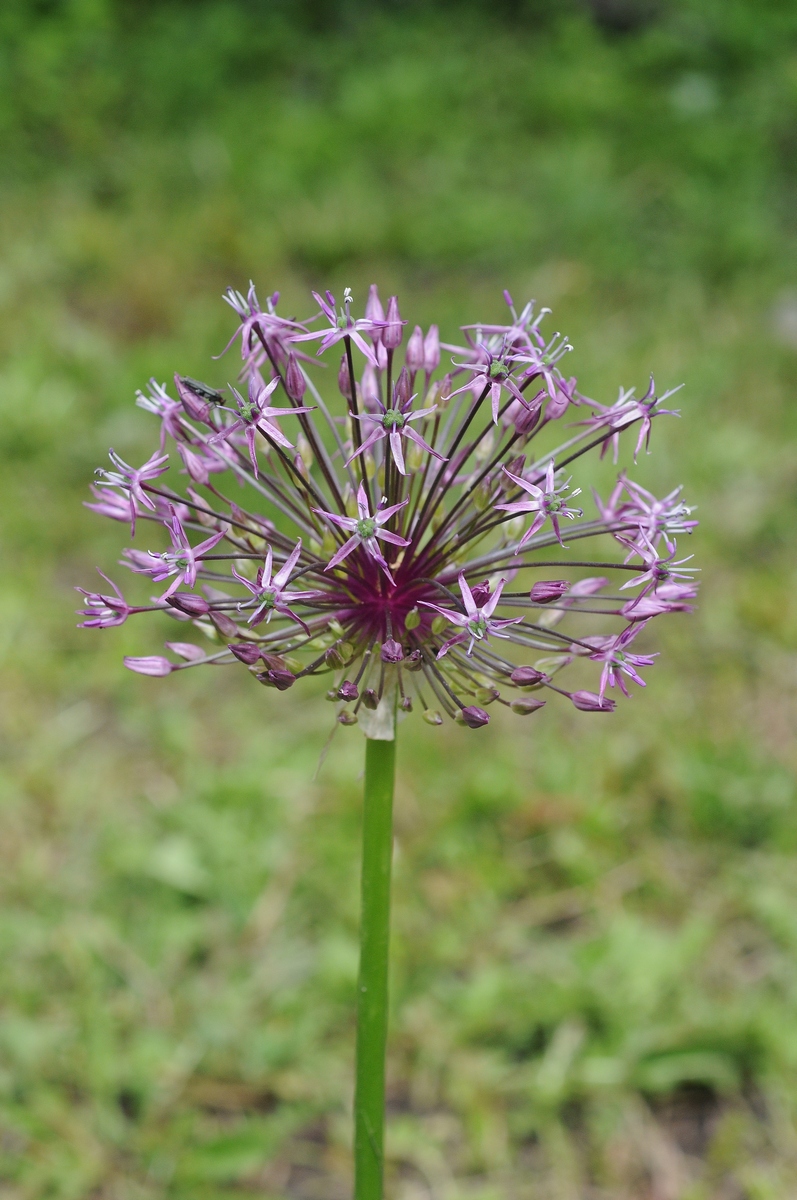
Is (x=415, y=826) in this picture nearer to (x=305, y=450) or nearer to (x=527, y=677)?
(x=305, y=450)

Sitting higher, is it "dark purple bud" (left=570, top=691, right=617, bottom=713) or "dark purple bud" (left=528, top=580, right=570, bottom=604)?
"dark purple bud" (left=528, top=580, right=570, bottom=604)

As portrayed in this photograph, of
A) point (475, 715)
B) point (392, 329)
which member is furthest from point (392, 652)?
point (392, 329)

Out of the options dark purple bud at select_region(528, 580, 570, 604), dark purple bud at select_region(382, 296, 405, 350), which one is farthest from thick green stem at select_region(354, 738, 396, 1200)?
dark purple bud at select_region(382, 296, 405, 350)

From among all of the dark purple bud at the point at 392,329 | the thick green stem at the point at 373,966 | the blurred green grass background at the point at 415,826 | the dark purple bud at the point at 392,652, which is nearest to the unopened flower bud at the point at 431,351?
the dark purple bud at the point at 392,329

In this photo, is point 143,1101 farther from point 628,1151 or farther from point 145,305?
point 145,305

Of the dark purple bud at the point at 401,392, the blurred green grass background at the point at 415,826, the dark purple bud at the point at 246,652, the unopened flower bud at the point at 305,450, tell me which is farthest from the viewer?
the blurred green grass background at the point at 415,826

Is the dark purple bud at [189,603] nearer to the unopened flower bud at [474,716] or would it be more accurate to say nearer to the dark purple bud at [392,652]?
the dark purple bud at [392,652]

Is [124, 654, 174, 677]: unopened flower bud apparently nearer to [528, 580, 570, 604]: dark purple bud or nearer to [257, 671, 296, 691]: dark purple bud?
[257, 671, 296, 691]: dark purple bud
